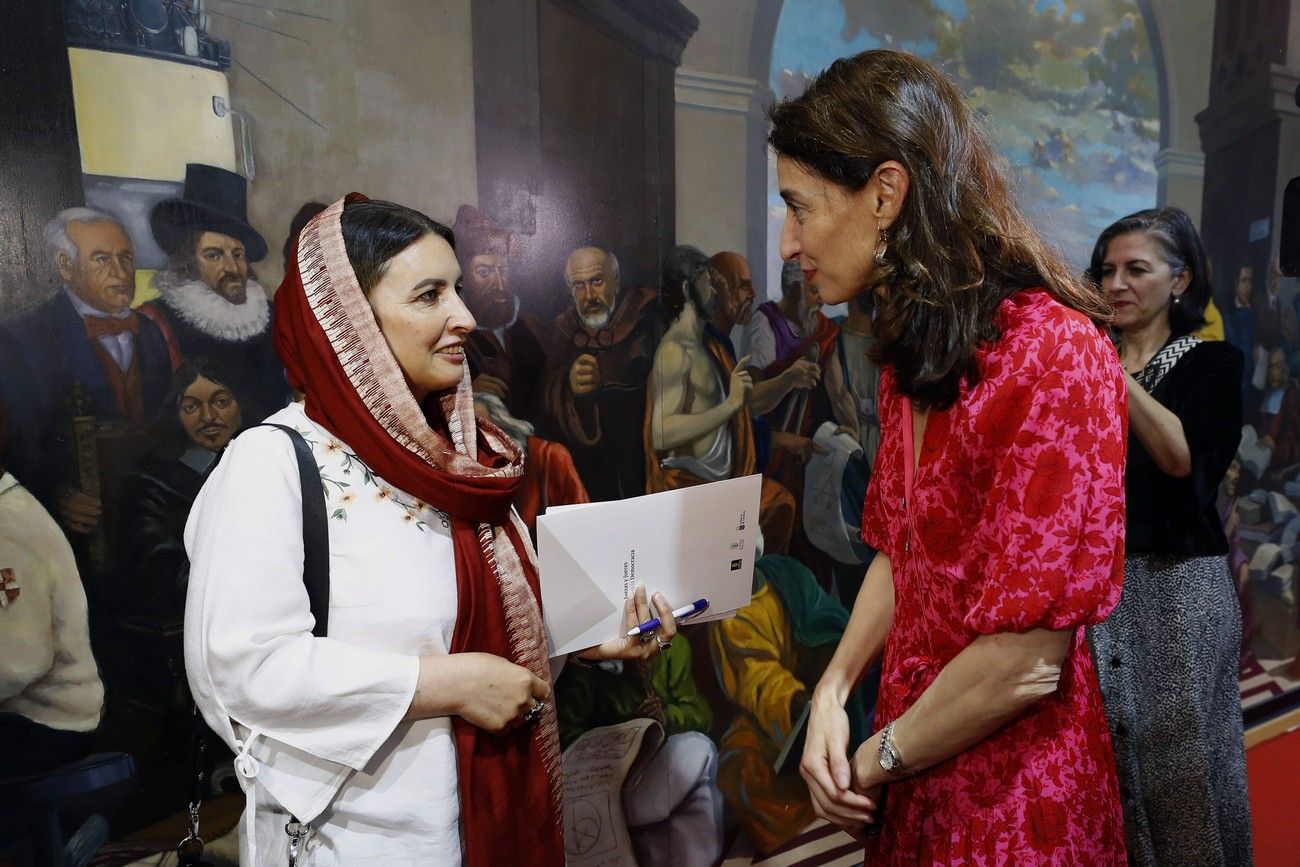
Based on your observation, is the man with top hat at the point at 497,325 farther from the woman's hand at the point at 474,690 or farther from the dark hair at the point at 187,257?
the woman's hand at the point at 474,690

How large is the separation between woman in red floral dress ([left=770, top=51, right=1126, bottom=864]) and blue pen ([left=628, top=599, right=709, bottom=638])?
451 millimetres

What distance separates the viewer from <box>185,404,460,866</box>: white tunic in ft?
4.12

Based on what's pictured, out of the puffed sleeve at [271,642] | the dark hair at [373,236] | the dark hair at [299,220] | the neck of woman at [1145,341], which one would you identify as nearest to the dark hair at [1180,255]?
the neck of woman at [1145,341]

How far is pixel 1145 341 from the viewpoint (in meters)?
2.57

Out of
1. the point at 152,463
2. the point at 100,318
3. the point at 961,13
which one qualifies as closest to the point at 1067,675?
the point at 152,463

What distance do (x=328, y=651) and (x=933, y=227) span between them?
1092mm

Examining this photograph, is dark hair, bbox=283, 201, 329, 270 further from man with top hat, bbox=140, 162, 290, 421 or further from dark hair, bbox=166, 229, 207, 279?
dark hair, bbox=166, 229, 207, 279

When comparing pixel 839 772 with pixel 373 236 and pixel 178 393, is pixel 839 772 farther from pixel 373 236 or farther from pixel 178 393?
pixel 178 393

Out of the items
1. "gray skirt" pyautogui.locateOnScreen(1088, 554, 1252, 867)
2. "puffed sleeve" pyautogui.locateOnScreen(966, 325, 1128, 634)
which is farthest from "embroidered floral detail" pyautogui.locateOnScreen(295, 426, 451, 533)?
"gray skirt" pyautogui.locateOnScreen(1088, 554, 1252, 867)

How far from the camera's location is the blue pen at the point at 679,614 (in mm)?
1688

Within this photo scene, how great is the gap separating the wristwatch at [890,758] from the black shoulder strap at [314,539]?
2.91 ft

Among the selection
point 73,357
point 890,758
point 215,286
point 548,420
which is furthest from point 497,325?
point 890,758

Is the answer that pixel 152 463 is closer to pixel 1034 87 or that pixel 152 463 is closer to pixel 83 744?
pixel 83 744

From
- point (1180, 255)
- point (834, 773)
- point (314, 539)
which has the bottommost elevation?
point (834, 773)
